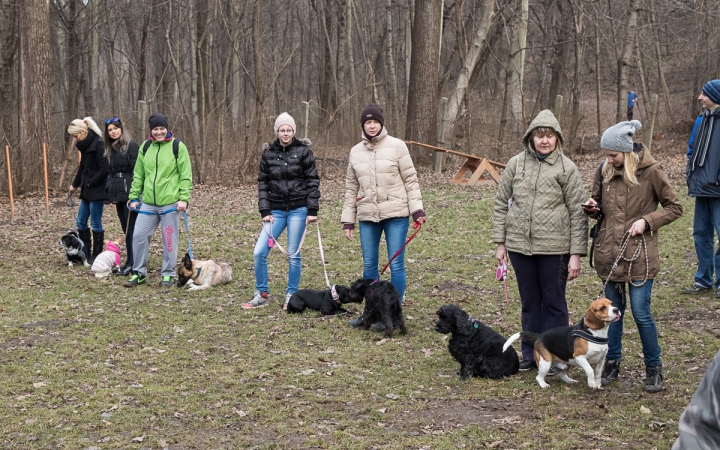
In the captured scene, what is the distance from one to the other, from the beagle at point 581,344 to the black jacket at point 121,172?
6.29 meters

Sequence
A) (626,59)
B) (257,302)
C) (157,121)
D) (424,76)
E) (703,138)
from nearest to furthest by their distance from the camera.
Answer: (703,138), (257,302), (157,121), (424,76), (626,59)

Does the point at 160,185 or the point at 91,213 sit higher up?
the point at 160,185

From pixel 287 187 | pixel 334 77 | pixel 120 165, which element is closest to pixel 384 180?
pixel 287 187

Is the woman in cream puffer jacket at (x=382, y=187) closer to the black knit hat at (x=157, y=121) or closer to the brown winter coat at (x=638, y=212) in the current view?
the brown winter coat at (x=638, y=212)

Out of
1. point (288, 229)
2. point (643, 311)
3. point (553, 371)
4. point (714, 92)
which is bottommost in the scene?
point (553, 371)

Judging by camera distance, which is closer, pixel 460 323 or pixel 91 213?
pixel 460 323

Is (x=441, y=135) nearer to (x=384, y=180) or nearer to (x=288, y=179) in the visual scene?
(x=288, y=179)

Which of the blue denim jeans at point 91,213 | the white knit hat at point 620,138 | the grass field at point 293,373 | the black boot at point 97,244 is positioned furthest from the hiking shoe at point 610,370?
the black boot at point 97,244

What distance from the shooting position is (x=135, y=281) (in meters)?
9.55

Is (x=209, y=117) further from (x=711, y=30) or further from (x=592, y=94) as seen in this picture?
(x=592, y=94)

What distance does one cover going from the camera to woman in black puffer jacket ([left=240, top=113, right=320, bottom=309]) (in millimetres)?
8001

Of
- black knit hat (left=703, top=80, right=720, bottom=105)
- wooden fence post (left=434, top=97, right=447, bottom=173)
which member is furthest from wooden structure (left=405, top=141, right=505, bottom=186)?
black knit hat (left=703, top=80, right=720, bottom=105)

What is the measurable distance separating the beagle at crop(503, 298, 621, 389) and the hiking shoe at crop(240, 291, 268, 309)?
3.61m

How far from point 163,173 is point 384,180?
3234 mm
